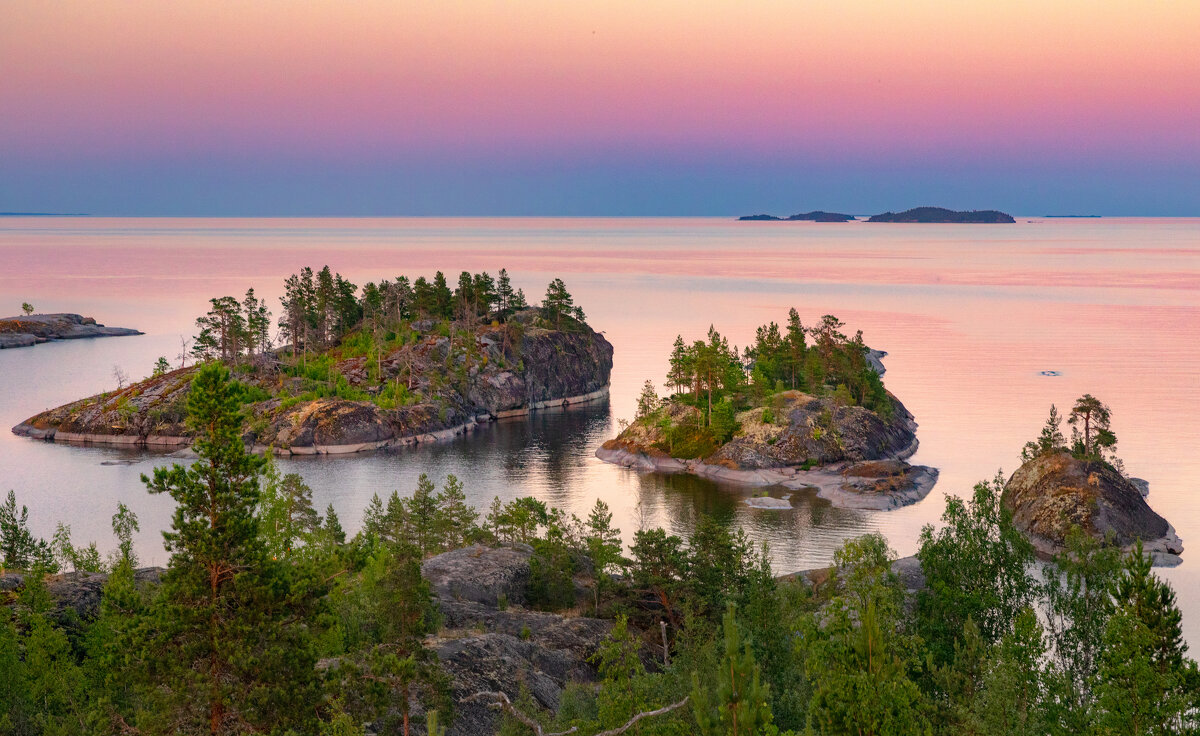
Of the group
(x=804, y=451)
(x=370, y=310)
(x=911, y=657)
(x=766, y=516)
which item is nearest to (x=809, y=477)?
(x=804, y=451)

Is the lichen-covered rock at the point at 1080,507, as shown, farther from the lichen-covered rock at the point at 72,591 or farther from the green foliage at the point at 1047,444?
the lichen-covered rock at the point at 72,591

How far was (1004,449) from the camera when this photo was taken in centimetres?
10606

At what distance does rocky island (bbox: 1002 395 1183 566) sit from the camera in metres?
73.7

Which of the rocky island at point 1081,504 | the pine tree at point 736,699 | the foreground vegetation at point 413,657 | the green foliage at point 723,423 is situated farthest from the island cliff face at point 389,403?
the pine tree at point 736,699

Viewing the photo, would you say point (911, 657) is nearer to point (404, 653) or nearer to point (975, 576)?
point (404, 653)

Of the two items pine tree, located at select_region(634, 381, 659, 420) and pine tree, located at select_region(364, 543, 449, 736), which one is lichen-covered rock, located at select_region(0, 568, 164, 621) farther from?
pine tree, located at select_region(634, 381, 659, 420)

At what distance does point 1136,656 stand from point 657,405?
96.4 m

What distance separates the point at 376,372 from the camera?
13438 cm

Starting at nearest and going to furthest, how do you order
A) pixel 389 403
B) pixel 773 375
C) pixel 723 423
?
pixel 723 423 → pixel 389 403 → pixel 773 375

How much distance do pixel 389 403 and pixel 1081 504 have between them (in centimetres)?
8213

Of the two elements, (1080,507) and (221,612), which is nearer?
(221,612)

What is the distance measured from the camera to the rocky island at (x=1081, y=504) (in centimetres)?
7369

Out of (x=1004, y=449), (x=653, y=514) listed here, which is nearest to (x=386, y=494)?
(x=653, y=514)

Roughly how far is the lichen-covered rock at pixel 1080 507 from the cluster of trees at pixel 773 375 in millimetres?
35028
